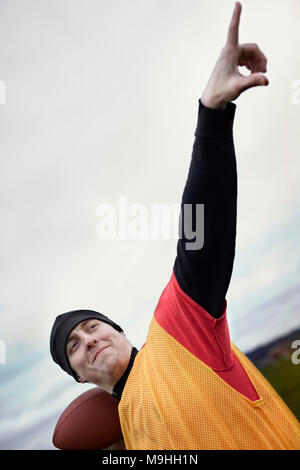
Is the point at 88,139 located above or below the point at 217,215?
above

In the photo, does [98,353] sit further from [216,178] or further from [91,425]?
[216,178]

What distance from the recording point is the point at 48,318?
5.05ft

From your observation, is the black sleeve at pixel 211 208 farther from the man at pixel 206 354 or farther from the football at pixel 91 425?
the football at pixel 91 425

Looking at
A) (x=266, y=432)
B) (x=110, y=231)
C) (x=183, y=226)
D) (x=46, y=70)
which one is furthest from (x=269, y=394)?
(x=46, y=70)

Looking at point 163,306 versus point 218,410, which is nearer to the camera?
point 218,410

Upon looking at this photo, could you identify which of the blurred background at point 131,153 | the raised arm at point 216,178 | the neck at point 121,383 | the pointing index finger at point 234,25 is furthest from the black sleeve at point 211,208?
the blurred background at point 131,153

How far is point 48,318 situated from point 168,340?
50cm

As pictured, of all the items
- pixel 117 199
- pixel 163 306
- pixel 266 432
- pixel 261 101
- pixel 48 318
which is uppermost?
pixel 261 101

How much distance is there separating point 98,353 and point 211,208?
565 mm

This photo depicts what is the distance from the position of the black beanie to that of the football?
9cm

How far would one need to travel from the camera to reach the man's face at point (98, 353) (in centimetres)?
134

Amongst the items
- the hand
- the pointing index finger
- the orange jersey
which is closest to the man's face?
the orange jersey
